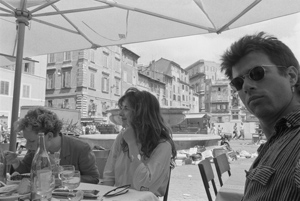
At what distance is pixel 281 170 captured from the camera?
0.81m

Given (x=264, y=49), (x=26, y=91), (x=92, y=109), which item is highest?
(x=26, y=91)

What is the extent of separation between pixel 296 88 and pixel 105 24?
10.8 ft

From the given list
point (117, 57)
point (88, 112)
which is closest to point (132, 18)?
point (88, 112)

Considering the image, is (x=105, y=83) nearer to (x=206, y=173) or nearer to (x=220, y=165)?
(x=220, y=165)

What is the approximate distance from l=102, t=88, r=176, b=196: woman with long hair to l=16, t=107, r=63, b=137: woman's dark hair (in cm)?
59

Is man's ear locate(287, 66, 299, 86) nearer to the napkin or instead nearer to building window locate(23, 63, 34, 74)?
the napkin

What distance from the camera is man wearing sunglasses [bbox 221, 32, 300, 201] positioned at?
81 centimetres

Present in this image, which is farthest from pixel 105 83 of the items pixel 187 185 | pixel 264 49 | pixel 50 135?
pixel 264 49

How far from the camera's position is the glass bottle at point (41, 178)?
141 centimetres

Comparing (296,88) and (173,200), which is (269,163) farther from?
(173,200)

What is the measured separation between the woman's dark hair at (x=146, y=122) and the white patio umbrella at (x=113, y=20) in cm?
142

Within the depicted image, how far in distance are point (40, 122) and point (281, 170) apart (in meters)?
2.04

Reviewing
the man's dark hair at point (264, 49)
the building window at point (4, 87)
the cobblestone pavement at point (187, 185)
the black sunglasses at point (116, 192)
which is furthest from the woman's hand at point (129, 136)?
the building window at point (4, 87)

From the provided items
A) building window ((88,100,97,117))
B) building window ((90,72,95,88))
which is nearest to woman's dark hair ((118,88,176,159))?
building window ((88,100,97,117))
